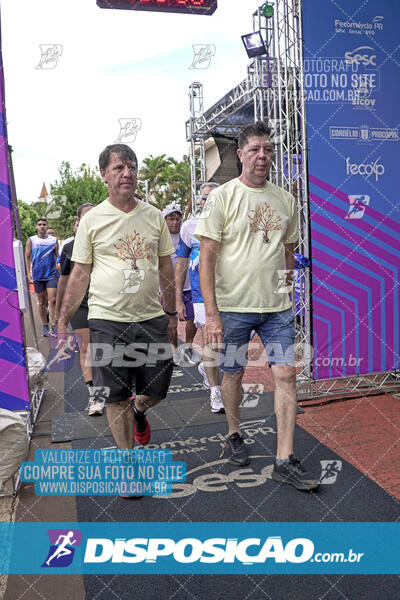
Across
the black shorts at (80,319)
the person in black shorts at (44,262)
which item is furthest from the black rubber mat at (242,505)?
the person in black shorts at (44,262)

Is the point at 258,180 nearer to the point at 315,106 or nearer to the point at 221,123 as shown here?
the point at 315,106

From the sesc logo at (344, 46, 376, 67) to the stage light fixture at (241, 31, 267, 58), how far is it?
2.85m

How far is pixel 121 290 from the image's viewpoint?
115 inches

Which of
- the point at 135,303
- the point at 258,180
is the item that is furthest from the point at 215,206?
the point at 135,303

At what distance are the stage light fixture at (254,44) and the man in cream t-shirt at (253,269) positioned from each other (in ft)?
15.0

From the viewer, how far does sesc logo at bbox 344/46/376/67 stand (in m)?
4.48

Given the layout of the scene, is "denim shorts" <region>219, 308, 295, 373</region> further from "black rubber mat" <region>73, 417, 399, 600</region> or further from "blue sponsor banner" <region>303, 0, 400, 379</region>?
"blue sponsor banner" <region>303, 0, 400, 379</region>

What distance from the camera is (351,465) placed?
10.6ft

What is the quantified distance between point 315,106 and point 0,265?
2.86m

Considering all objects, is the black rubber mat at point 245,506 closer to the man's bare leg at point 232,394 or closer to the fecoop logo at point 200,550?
the fecoop logo at point 200,550

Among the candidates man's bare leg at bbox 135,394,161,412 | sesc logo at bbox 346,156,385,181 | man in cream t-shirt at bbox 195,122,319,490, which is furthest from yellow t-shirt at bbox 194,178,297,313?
sesc logo at bbox 346,156,385,181

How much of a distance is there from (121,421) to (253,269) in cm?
116

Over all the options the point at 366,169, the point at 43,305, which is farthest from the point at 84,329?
the point at 43,305


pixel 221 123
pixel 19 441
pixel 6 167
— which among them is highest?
pixel 221 123
